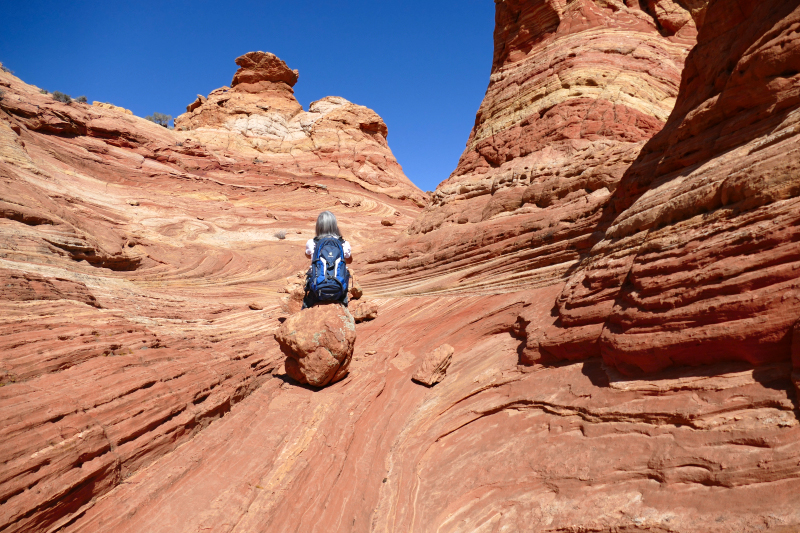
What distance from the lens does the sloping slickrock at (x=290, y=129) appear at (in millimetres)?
32688

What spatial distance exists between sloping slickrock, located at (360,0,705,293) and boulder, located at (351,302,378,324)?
1.41 m

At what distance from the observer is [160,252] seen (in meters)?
13.9

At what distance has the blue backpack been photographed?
19.7 feet

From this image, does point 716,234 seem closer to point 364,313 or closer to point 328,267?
point 328,267

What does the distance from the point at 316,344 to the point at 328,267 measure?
114 cm

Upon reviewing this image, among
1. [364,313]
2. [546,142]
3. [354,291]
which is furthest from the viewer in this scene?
[546,142]

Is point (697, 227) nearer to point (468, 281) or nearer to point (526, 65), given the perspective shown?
point (468, 281)

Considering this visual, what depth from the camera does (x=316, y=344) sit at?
5.68m

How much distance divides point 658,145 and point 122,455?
808 centimetres

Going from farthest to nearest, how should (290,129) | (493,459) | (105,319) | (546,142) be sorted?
(290,129) < (546,142) < (105,319) < (493,459)

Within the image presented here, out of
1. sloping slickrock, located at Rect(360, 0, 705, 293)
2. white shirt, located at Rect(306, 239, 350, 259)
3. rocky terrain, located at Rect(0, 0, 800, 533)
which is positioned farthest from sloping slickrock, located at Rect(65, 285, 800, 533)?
sloping slickrock, located at Rect(360, 0, 705, 293)

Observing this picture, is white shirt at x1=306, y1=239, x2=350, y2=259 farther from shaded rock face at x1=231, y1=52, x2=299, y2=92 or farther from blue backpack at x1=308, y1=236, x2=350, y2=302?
shaded rock face at x1=231, y1=52, x2=299, y2=92

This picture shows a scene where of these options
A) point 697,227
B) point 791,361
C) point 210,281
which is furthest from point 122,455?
point 210,281

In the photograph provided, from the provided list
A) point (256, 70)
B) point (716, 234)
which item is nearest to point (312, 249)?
point (716, 234)
